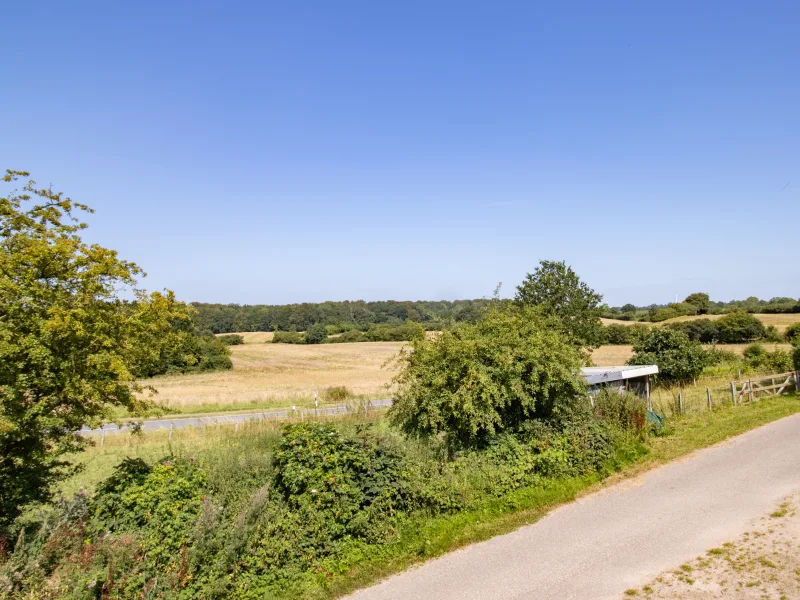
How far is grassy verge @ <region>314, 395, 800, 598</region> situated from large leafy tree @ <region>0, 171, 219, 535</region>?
457 cm

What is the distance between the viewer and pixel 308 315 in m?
128

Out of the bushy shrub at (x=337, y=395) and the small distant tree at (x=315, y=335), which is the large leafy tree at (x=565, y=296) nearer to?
the bushy shrub at (x=337, y=395)

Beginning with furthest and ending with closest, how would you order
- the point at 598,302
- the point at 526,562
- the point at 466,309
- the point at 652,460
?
1. the point at 598,302
2. the point at 466,309
3. the point at 652,460
4. the point at 526,562

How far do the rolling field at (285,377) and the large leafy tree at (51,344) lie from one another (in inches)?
227

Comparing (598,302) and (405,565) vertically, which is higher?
(598,302)

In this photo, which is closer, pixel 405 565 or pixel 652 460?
pixel 405 565

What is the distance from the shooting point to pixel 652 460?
1129 cm

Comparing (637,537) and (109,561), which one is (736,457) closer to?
(637,537)

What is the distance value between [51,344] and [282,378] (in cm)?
4242

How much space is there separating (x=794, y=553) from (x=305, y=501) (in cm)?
709

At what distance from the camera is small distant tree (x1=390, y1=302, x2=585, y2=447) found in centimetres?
1085

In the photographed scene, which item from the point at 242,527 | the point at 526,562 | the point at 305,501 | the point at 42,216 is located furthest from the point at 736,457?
the point at 42,216

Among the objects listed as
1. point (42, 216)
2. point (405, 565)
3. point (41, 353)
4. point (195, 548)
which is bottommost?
point (405, 565)

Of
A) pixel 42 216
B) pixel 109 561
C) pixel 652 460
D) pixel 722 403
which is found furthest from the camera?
pixel 722 403
